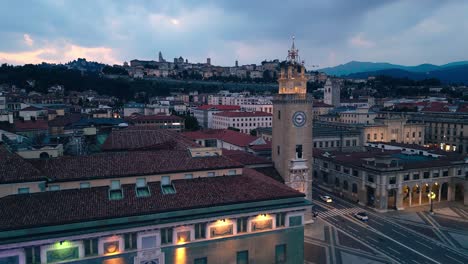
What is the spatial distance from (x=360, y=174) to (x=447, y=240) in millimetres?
16356

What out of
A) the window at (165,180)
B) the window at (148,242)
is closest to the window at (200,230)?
the window at (148,242)

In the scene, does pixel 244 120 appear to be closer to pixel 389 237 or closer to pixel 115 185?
pixel 389 237

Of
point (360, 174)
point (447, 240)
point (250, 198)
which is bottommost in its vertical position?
point (447, 240)

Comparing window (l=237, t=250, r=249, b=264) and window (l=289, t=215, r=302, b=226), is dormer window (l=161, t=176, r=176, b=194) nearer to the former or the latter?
window (l=237, t=250, r=249, b=264)

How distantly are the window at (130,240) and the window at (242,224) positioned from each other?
830cm

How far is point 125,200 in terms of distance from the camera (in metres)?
29.1

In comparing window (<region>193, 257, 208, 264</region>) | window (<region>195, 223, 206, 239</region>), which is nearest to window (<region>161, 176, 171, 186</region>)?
window (<region>195, 223, 206, 239</region>)

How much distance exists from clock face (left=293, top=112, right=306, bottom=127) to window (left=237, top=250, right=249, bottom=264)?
22022 millimetres

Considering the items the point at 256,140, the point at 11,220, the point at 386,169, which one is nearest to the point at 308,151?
the point at 386,169

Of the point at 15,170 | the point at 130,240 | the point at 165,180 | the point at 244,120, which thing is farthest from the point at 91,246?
the point at 244,120

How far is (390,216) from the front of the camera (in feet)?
177

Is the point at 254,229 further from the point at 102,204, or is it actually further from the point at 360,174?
the point at 360,174

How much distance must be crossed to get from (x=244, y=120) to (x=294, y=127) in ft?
286

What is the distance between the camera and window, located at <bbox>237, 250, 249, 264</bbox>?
3133 centimetres
